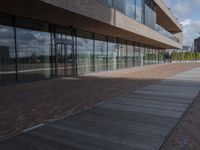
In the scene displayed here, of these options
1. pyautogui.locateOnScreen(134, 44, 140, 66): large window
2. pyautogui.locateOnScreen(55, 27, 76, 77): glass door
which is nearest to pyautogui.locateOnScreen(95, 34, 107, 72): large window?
pyautogui.locateOnScreen(55, 27, 76, 77): glass door

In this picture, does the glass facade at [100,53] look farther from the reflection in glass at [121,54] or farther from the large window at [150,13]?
the large window at [150,13]

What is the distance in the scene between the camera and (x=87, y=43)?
19812mm

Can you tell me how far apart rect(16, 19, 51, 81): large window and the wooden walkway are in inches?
276

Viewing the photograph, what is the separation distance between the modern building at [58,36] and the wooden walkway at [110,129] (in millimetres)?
5559

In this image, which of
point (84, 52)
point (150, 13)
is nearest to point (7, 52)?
point (84, 52)

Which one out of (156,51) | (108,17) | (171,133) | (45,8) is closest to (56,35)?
(108,17)

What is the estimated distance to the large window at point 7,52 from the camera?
11.7 metres

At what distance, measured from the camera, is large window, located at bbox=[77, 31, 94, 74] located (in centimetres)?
1857

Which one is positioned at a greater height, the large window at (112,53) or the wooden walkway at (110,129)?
the large window at (112,53)

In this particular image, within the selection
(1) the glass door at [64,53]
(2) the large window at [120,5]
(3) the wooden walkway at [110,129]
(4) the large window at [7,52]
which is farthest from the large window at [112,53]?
(3) the wooden walkway at [110,129]

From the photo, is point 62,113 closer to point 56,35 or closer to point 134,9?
point 56,35

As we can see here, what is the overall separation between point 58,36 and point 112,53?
376 inches

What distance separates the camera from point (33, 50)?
45.4ft

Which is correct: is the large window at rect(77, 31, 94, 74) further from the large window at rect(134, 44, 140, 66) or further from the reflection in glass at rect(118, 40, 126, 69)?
the large window at rect(134, 44, 140, 66)
